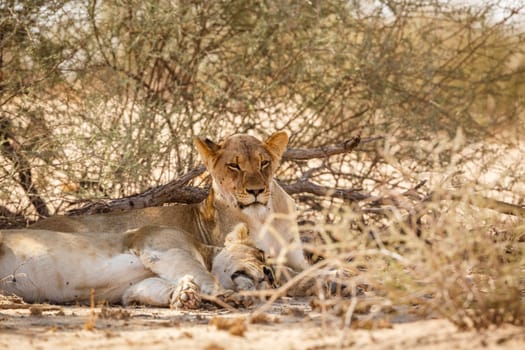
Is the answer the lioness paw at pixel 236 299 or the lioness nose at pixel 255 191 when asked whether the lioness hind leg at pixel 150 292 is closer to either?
the lioness paw at pixel 236 299

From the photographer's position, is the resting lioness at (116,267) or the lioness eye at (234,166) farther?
the lioness eye at (234,166)

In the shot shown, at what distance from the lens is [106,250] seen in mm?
5629

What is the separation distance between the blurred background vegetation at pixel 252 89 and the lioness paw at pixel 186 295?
2028 mm

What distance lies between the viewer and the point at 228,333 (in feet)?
12.5

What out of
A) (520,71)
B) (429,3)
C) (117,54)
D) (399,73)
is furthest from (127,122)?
(520,71)

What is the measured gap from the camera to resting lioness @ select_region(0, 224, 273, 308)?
17.5 feet

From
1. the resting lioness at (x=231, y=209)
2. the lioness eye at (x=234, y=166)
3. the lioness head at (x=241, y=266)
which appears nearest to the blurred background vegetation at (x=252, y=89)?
the resting lioness at (x=231, y=209)

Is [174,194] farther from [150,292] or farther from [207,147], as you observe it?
[150,292]

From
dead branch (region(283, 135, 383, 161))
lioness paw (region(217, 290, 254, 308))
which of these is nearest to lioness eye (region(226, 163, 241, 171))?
dead branch (region(283, 135, 383, 161))

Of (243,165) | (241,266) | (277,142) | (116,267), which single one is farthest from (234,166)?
(116,267)

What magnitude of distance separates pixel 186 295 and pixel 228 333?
1258mm

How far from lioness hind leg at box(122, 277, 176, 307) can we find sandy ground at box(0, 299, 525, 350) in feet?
1.90

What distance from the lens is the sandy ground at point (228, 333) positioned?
3406mm

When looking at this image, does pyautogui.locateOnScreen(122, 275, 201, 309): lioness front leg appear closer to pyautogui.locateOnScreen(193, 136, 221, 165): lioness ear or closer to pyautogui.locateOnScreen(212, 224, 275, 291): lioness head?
pyautogui.locateOnScreen(212, 224, 275, 291): lioness head
